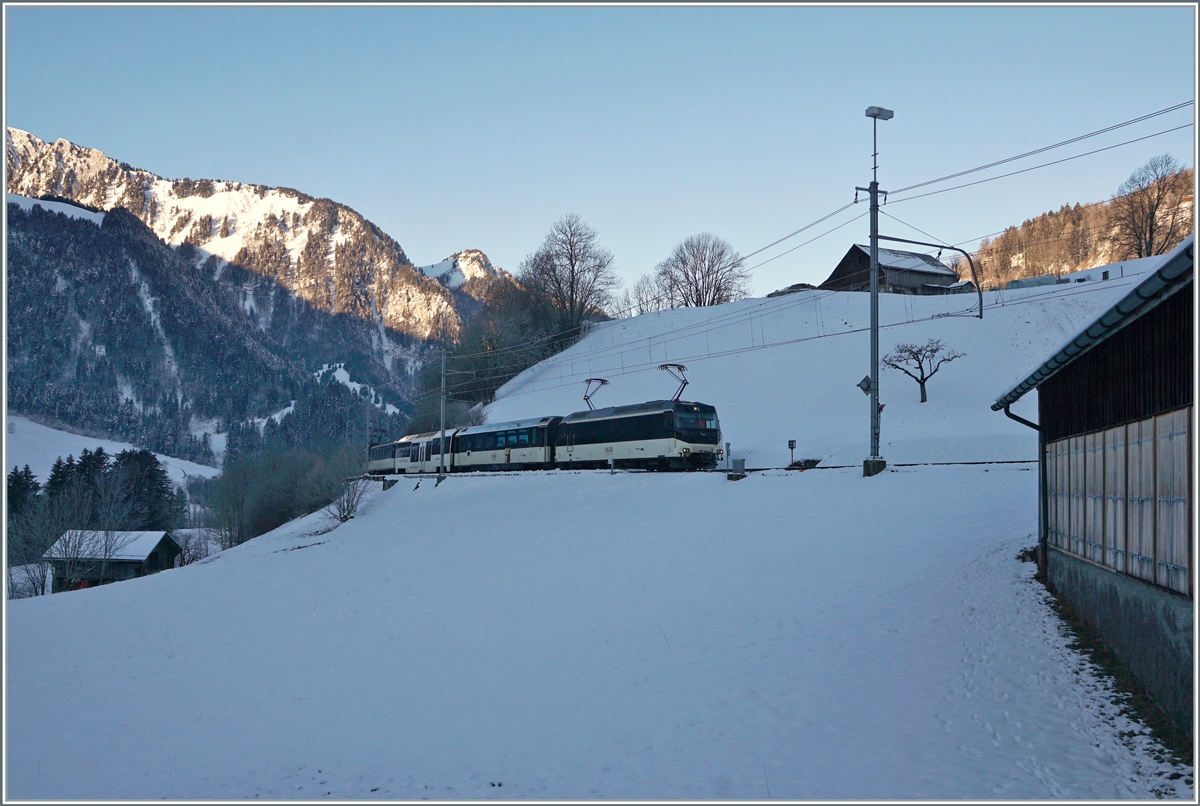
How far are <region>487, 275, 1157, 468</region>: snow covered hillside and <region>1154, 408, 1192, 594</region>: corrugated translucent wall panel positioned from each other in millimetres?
24480

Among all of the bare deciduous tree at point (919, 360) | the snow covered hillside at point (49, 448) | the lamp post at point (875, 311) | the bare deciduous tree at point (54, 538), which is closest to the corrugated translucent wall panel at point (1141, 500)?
the lamp post at point (875, 311)

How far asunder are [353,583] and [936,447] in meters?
24.2

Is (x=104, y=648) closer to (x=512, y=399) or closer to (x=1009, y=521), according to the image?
(x=1009, y=521)

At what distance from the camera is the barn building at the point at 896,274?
75062 millimetres

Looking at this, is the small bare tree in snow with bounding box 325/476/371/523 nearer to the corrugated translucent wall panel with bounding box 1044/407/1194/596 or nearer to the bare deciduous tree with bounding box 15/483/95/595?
the bare deciduous tree with bounding box 15/483/95/595

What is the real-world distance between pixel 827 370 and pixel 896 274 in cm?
2688

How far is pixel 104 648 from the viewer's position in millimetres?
18000

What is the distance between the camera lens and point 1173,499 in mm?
7293

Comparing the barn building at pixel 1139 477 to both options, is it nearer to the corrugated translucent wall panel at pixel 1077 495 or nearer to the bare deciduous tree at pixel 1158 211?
the corrugated translucent wall panel at pixel 1077 495

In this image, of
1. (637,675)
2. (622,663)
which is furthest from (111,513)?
(637,675)

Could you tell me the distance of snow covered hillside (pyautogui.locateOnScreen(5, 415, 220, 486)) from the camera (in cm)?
14988

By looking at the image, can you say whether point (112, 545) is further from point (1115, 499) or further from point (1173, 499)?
point (1173, 499)

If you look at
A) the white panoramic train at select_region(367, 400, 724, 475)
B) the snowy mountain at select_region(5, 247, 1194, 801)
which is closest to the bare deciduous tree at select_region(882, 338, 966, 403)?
the snowy mountain at select_region(5, 247, 1194, 801)

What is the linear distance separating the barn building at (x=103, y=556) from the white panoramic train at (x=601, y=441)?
23.2 metres
